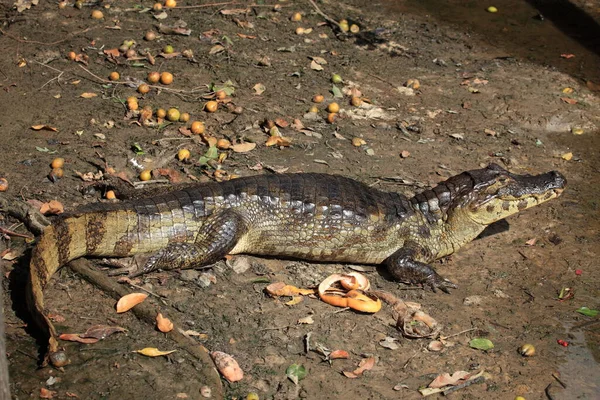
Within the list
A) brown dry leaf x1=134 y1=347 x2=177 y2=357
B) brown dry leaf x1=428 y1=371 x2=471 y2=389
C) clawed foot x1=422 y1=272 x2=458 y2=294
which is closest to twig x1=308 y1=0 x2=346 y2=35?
clawed foot x1=422 y1=272 x2=458 y2=294

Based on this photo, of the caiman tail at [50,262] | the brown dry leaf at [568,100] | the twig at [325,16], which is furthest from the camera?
the twig at [325,16]

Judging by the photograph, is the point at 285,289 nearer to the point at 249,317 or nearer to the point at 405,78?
the point at 249,317

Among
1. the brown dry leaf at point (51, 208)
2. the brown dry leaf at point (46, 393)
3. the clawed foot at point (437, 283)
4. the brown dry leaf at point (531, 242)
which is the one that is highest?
the brown dry leaf at point (51, 208)

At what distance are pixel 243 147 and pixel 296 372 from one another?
10.0 ft

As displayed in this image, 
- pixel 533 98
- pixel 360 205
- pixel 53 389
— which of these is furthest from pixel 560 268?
pixel 53 389

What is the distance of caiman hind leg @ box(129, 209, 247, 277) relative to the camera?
5586 millimetres

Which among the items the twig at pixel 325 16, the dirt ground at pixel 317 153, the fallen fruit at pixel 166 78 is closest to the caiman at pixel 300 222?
the dirt ground at pixel 317 153

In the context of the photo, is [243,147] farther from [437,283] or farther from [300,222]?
[437,283]

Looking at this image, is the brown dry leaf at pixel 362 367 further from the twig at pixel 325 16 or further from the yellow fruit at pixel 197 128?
the twig at pixel 325 16

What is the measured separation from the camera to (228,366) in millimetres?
4715

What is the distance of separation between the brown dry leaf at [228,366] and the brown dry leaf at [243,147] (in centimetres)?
289

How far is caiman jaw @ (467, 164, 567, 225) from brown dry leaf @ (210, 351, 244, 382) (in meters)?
2.80

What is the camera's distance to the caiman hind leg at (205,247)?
5.59 metres

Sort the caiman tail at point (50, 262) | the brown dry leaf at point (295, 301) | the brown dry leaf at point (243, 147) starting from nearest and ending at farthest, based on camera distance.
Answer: the caiman tail at point (50, 262) < the brown dry leaf at point (295, 301) < the brown dry leaf at point (243, 147)
